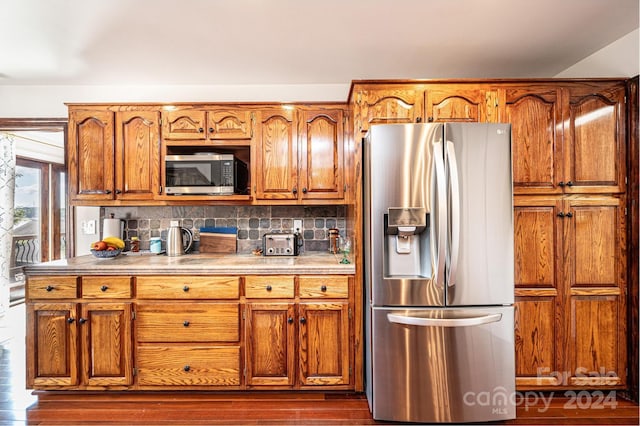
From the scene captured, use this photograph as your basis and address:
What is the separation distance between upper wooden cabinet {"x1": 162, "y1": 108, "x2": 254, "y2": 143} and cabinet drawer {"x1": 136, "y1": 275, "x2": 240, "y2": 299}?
1122 mm

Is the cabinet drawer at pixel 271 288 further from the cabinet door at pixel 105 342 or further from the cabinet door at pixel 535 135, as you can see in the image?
the cabinet door at pixel 535 135

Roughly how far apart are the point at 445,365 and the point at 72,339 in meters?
2.44

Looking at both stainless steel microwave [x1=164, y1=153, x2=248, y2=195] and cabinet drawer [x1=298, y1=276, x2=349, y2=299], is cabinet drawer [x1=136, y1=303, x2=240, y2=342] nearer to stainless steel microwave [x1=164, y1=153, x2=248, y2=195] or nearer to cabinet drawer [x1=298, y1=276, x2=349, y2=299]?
cabinet drawer [x1=298, y1=276, x2=349, y2=299]

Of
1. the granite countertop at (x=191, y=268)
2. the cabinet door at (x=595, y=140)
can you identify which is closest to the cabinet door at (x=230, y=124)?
the granite countertop at (x=191, y=268)

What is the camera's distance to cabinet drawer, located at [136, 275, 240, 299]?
2.18 meters

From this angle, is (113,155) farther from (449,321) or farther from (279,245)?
(449,321)

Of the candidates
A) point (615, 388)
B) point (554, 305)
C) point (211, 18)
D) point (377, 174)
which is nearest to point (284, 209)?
point (377, 174)

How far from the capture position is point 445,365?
72.8 inches

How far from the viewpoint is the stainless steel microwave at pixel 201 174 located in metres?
2.52

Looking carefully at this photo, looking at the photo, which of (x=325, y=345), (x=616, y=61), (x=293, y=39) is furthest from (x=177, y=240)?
(x=616, y=61)

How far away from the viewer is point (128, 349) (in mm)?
2166

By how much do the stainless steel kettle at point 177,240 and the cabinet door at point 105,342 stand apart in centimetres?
61

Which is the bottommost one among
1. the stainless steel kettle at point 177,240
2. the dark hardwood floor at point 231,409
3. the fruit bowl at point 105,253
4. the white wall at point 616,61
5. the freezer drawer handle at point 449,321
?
the dark hardwood floor at point 231,409

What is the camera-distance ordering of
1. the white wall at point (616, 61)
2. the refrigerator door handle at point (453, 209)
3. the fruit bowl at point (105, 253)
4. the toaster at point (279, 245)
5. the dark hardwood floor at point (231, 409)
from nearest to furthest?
the refrigerator door handle at point (453, 209) < the dark hardwood floor at point (231, 409) < the white wall at point (616, 61) < the fruit bowl at point (105, 253) < the toaster at point (279, 245)
